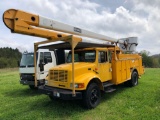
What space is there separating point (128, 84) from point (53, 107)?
4.84 m

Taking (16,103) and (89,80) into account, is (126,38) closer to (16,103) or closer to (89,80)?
(89,80)

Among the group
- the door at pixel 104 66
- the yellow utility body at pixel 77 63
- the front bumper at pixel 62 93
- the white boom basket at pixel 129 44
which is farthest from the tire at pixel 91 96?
the white boom basket at pixel 129 44

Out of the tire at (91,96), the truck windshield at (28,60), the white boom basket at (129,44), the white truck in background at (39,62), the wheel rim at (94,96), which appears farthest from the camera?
the white boom basket at (129,44)

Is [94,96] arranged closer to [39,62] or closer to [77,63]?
[77,63]

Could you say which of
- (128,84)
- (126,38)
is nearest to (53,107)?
(128,84)

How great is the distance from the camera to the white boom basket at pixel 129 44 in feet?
35.1

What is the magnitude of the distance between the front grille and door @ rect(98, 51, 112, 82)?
162 centimetres

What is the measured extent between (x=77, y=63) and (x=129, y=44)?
4960 millimetres

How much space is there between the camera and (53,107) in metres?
6.77

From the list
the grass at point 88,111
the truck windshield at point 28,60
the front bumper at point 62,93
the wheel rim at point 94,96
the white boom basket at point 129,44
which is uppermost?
the white boom basket at point 129,44

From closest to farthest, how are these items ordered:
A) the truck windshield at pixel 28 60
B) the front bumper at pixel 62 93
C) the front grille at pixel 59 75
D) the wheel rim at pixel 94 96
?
the front bumper at pixel 62 93, the front grille at pixel 59 75, the wheel rim at pixel 94 96, the truck windshield at pixel 28 60

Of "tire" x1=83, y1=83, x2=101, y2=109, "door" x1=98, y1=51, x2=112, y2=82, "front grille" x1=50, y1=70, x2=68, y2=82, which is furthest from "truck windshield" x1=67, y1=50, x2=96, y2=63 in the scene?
"front grille" x1=50, y1=70, x2=68, y2=82

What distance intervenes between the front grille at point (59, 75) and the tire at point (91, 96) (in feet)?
2.97

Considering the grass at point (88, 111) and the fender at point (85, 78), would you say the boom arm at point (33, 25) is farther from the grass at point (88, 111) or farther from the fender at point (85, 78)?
the grass at point (88, 111)
